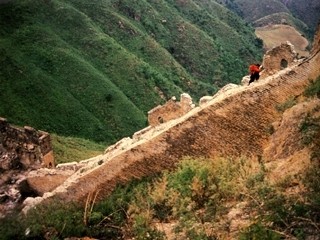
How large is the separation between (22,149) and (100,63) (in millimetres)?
46279

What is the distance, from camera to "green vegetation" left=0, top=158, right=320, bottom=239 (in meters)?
7.38

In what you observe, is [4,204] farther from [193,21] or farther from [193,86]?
[193,21]

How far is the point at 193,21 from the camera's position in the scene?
10750cm

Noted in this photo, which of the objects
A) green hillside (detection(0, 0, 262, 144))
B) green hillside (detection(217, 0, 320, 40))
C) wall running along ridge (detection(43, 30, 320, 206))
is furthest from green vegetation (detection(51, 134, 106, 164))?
green hillside (detection(217, 0, 320, 40))

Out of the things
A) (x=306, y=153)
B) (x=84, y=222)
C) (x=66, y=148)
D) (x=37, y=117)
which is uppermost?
(x=306, y=153)

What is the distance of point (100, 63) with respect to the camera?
228ft

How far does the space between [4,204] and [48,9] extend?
190ft

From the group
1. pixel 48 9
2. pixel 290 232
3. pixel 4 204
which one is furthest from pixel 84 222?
pixel 48 9

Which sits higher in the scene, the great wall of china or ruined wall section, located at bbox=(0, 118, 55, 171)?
the great wall of china

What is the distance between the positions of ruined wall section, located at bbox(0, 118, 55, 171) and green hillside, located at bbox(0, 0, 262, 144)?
73.1ft

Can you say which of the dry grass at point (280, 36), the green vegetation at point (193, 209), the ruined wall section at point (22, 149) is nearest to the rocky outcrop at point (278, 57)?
the green vegetation at point (193, 209)

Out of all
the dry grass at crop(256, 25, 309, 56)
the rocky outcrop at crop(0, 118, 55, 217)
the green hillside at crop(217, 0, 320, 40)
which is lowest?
the rocky outcrop at crop(0, 118, 55, 217)

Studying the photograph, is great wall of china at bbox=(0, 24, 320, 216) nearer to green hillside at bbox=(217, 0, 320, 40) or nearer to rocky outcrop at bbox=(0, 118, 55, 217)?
rocky outcrop at bbox=(0, 118, 55, 217)

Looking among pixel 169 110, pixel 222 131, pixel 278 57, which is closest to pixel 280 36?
pixel 169 110
